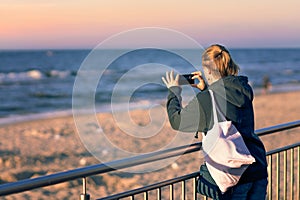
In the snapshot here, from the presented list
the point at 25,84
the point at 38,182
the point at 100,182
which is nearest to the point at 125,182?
the point at 100,182

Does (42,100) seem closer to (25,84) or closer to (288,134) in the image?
(25,84)

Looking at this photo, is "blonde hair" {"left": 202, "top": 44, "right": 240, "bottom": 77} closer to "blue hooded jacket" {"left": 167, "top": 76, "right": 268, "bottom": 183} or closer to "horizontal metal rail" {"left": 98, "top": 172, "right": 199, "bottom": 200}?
"blue hooded jacket" {"left": 167, "top": 76, "right": 268, "bottom": 183}

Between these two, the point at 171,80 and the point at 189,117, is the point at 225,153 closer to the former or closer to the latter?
the point at 189,117

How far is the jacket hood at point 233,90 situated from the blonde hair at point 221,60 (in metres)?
0.06

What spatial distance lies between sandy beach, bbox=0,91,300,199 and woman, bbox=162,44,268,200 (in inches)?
117

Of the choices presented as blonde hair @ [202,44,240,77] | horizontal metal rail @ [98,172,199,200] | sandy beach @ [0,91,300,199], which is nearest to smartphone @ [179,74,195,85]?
blonde hair @ [202,44,240,77]

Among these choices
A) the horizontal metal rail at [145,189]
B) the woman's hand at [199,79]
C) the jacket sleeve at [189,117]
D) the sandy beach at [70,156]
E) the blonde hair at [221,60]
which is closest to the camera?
the horizontal metal rail at [145,189]

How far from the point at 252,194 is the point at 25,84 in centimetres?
3848

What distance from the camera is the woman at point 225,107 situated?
293cm

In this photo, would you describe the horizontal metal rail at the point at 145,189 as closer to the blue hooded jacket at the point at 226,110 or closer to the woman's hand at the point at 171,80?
the blue hooded jacket at the point at 226,110

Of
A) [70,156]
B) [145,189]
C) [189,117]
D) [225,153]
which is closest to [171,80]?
[189,117]

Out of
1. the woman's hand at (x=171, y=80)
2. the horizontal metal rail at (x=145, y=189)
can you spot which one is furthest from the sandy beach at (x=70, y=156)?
the woman's hand at (x=171, y=80)

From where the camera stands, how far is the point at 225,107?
298 centimetres

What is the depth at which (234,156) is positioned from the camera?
300 centimetres
